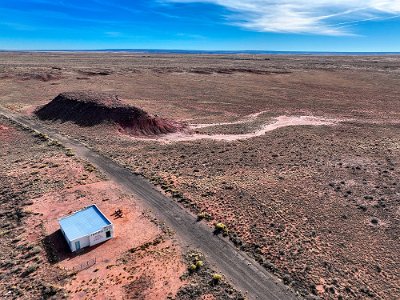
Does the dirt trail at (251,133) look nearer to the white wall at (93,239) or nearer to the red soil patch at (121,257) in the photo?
the red soil patch at (121,257)

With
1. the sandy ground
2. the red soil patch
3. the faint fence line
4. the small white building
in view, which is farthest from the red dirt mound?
the faint fence line

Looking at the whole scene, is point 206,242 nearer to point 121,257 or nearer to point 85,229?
point 121,257

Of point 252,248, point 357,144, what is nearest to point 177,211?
point 252,248

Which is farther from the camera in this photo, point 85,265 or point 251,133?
point 251,133

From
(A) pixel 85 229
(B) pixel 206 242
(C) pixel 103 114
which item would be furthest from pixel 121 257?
(C) pixel 103 114

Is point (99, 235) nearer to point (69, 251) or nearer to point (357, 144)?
point (69, 251)

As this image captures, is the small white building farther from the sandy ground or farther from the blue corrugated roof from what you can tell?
the sandy ground
